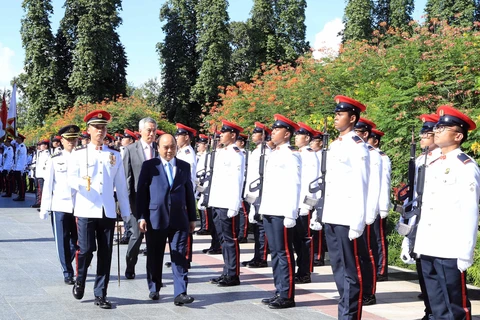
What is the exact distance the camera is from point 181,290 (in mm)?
7367

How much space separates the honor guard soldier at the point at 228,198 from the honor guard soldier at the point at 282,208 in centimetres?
94

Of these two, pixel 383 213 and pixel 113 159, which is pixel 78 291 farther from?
pixel 383 213

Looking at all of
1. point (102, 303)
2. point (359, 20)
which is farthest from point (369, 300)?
point (359, 20)

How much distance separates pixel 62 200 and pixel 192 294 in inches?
82.1

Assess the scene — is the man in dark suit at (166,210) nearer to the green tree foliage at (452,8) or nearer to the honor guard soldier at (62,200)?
the honor guard soldier at (62,200)

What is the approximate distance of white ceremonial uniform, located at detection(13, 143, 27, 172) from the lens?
22641mm

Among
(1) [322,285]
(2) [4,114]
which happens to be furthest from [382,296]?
(2) [4,114]

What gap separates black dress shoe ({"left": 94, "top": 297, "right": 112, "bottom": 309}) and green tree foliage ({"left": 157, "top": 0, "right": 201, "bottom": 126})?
3881 cm

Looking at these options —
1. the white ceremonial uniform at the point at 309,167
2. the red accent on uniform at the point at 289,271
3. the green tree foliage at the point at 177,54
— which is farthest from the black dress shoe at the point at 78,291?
the green tree foliage at the point at 177,54

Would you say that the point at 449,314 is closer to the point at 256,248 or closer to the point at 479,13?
the point at 256,248

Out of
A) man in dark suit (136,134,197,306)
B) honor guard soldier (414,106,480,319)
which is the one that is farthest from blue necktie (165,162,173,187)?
honor guard soldier (414,106,480,319)

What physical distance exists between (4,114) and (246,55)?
82.6 feet

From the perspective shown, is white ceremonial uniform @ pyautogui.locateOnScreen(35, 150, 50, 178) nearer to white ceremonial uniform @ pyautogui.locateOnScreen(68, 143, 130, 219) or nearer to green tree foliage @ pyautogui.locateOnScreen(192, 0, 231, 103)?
white ceremonial uniform @ pyautogui.locateOnScreen(68, 143, 130, 219)

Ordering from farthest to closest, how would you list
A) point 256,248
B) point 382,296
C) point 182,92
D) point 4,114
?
point 182,92 < point 4,114 < point 256,248 < point 382,296
